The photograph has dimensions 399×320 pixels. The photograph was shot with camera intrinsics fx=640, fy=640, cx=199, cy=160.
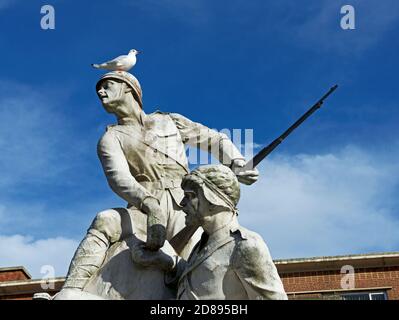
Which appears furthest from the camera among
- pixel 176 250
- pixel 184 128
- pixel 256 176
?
pixel 184 128

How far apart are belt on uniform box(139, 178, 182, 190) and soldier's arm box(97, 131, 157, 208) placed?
0.21 m

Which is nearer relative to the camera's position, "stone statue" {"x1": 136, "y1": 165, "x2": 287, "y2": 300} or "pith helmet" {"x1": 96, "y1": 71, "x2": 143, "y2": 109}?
"stone statue" {"x1": 136, "y1": 165, "x2": 287, "y2": 300}

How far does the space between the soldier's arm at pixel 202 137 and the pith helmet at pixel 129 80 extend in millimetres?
383

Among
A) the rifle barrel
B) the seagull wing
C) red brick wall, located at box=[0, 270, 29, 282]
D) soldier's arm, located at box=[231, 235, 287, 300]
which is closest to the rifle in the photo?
the rifle barrel

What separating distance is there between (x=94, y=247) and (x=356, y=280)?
21478mm

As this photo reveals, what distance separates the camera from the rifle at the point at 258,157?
5.36m

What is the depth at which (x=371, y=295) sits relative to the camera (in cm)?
2502

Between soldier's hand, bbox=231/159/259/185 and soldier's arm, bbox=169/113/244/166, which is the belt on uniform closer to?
soldier's hand, bbox=231/159/259/185

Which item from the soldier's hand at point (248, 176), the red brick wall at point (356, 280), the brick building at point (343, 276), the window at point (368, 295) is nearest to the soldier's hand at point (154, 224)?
the soldier's hand at point (248, 176)

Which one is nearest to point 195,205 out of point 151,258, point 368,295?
point 151,258

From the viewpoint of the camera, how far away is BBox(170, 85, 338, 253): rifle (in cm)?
536
